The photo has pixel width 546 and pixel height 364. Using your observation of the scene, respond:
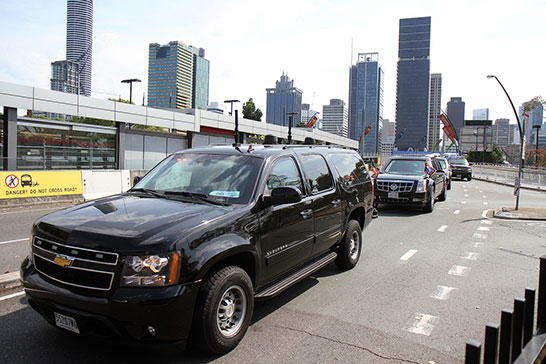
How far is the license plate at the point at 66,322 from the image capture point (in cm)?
303

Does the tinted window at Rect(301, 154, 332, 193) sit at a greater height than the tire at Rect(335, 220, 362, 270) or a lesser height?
greater

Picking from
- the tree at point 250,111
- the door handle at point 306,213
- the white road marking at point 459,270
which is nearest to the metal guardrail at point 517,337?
the door handle at point 306,213

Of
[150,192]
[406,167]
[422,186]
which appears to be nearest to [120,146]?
[406,167]

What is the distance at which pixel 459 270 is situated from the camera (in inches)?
251

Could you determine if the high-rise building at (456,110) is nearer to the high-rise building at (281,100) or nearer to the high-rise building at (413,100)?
the high-rise building at (413,100)

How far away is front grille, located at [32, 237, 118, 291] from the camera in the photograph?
9.84ft

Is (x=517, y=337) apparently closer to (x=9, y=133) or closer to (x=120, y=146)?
(x=9, y=133)

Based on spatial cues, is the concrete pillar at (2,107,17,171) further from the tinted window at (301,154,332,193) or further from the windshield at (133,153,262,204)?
the tinted window at (301,154,332,193)

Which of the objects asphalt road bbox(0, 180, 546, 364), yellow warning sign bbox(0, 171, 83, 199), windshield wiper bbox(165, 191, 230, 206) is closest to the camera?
asphalt road bbox(0, 180, 546, 364)

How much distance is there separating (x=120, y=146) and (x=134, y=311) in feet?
83.4

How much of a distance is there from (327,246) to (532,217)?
9.56m

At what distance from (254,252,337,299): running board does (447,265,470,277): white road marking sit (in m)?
2.04

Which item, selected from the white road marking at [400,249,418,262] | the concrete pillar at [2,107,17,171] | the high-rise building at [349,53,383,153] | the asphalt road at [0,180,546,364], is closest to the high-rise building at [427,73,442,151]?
the high-rise building at [349,53,383,153]

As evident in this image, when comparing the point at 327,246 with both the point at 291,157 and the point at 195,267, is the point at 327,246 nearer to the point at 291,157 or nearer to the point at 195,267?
the point at 291,157
